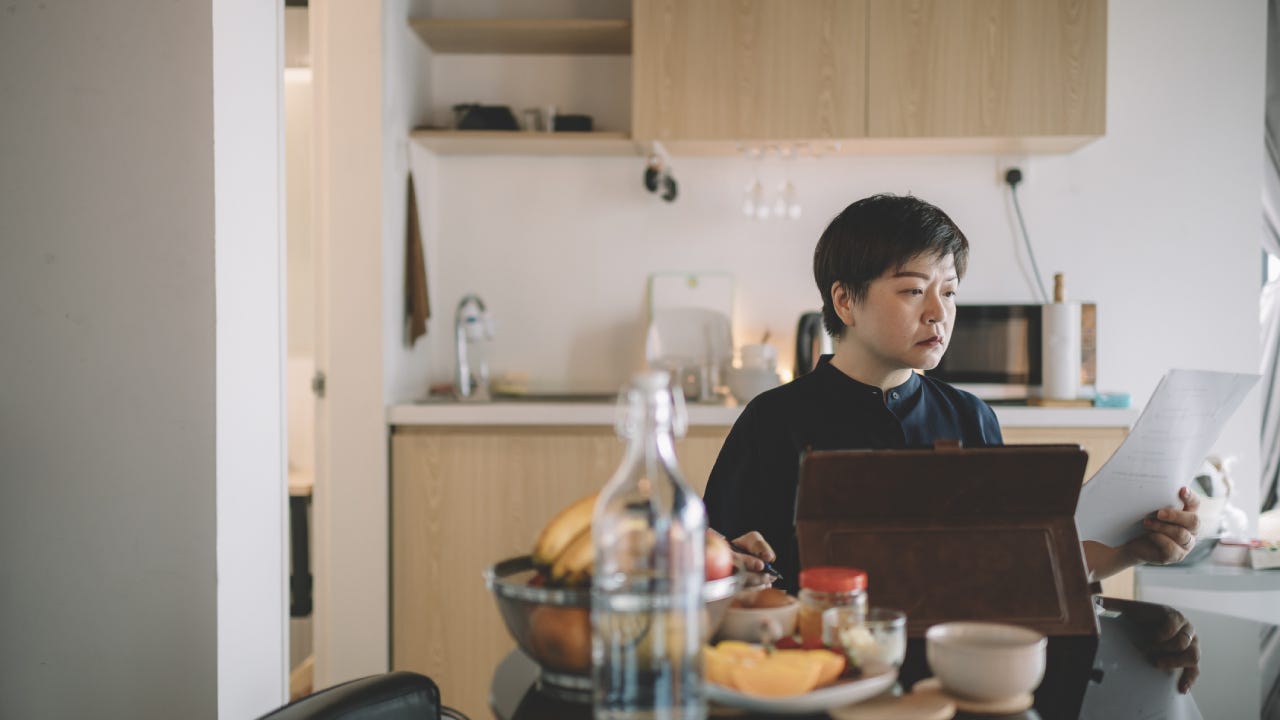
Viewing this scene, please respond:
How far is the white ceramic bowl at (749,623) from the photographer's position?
91 centimetres

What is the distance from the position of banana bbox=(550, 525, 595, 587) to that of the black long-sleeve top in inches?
26.4

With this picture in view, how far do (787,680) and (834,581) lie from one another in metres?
0.14

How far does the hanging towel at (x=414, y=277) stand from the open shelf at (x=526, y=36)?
50cm

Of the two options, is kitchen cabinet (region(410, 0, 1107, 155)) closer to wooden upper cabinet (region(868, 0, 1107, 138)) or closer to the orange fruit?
wooden upper cabinet (region(868, 0, 1107, 138))

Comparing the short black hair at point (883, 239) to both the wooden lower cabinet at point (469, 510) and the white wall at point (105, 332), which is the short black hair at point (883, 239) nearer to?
the white wall at point (105, 332)

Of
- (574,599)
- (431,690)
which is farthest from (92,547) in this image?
(574,599)

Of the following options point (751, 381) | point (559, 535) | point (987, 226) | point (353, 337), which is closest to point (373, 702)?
point (559, 535)

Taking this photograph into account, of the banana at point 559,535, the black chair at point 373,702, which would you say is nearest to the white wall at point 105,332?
the black chair at point 373,702

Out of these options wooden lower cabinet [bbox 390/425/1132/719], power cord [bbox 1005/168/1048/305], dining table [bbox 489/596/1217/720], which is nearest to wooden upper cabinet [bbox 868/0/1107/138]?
power cord [bbox 1005/168/1048/305]

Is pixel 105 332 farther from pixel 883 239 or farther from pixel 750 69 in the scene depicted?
pixel 750 69

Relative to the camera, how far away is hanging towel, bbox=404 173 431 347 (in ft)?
10.3

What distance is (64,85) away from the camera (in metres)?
1.64

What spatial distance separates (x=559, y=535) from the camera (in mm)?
862

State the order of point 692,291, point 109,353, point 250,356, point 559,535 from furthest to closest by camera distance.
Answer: point 692,291
point 250,356
point 109,353
point 559,535
